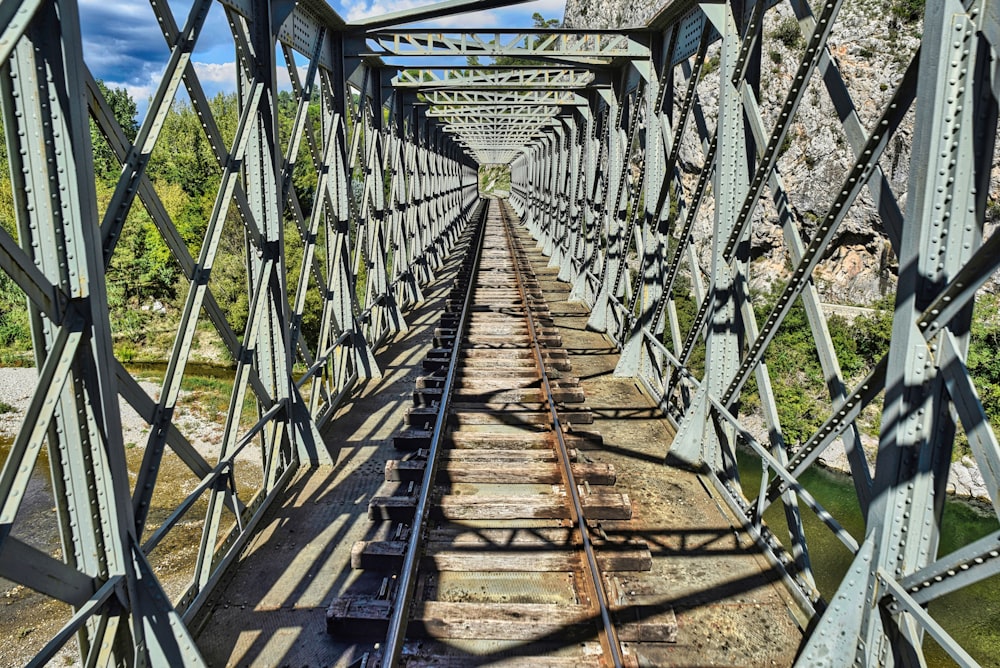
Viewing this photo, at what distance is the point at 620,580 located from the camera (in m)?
4.72

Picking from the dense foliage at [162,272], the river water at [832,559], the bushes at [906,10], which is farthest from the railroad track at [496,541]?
the bushes at [906,10]

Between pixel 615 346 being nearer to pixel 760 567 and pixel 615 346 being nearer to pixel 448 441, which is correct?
pixel 448 441

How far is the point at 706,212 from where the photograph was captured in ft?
128

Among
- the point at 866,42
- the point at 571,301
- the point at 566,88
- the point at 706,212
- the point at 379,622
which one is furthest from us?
the point at 706,212

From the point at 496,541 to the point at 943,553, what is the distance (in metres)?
19.8

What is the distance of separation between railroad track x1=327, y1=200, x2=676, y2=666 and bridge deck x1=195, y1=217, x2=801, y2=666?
213 millimetres

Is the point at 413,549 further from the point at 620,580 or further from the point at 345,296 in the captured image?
the point at 345,296

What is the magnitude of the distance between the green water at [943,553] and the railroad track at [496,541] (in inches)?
472

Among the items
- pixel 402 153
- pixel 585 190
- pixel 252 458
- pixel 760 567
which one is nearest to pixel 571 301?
pixel 585 190

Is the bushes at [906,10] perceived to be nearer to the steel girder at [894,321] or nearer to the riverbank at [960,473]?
the riverbank at [960,473]

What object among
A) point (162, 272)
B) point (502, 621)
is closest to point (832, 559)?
point (502, 621)

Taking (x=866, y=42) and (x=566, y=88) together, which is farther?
(x=866, y=42)

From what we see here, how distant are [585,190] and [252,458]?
1607 centimetres

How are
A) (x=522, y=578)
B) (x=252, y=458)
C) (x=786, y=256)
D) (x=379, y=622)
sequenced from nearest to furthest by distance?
(x=379, y=622), (x=522, y=578), (x=252, y=458), (x=786, y=256)
